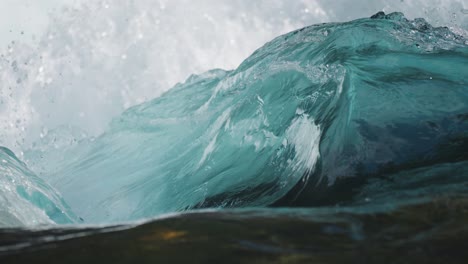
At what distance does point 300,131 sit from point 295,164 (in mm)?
441

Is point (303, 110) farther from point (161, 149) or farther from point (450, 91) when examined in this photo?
A: point (161, 149)

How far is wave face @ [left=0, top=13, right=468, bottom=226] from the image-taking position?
391 centimetres

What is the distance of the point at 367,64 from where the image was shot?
16.5 ft

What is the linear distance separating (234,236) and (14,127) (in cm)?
796

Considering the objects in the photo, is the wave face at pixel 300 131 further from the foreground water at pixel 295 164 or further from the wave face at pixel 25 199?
the wave face at pixel 25 199

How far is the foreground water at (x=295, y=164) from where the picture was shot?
6.05 ft

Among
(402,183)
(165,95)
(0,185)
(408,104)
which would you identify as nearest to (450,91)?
(408,104)

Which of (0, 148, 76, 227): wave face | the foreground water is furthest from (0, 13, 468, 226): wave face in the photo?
(0, 148, 76, 227): wave face

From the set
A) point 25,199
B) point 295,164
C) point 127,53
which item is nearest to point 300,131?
point 295,164

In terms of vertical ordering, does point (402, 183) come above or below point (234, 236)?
below

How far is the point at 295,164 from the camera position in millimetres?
4332

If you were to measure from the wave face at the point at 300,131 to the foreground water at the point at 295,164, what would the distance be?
14 millimetres

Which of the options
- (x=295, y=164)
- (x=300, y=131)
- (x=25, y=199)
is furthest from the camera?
(x=300, y=131)

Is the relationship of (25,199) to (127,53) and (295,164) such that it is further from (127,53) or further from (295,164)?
(127,53)
